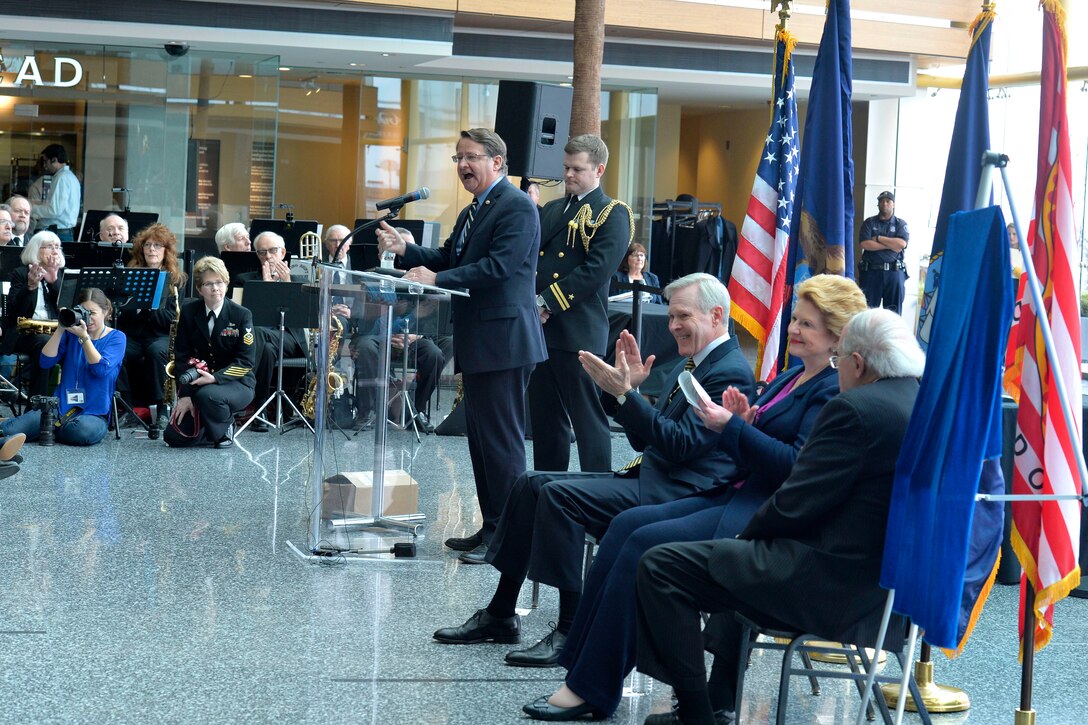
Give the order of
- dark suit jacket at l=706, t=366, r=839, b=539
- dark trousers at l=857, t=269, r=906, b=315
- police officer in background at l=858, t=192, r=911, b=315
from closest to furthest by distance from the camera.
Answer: dark suit jacket at l=706, t=366, r=839, b=539
police officer in background at l=858, t=192, r=911, b=315
dark trousers at l=857, t=269, r=906, b=315

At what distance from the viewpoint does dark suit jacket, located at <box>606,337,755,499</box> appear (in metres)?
3.69

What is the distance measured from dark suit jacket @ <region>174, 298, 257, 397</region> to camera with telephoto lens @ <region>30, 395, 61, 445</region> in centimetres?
80

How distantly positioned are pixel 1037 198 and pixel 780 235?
159cm

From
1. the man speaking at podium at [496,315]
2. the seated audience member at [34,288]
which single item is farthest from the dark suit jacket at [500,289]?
the seated audience member at [34,288]

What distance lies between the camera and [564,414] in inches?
213

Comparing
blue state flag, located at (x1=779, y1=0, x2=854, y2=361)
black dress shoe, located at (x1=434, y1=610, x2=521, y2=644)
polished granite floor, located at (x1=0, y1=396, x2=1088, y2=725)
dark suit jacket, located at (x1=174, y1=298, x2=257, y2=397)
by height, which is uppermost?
blue state flag, located at (x1=779, y1=0, x2=854, y2=361)

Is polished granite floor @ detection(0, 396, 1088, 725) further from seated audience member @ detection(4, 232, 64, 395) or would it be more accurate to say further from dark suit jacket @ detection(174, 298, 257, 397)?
seated audience member @ detection(4, 232, 64, 395)

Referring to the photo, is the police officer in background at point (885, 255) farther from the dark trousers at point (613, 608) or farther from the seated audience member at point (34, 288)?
the dark trousers at point (613, 608)

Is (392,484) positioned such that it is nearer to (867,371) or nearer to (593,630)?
(593,630)

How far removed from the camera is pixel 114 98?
43.6 ft

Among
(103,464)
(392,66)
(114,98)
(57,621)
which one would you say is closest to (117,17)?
(114,98)

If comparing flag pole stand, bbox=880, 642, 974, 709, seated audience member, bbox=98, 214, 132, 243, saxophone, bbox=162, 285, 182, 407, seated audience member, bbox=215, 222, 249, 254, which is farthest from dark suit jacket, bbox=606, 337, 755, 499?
seated audience member, bbox=98, 214, 132, 243

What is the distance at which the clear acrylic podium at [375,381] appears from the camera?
195 inches

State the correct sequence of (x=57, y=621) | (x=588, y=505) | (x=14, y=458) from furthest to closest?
(x=14, y=458) → (x=57, y=621) → (x=588, y=505)
